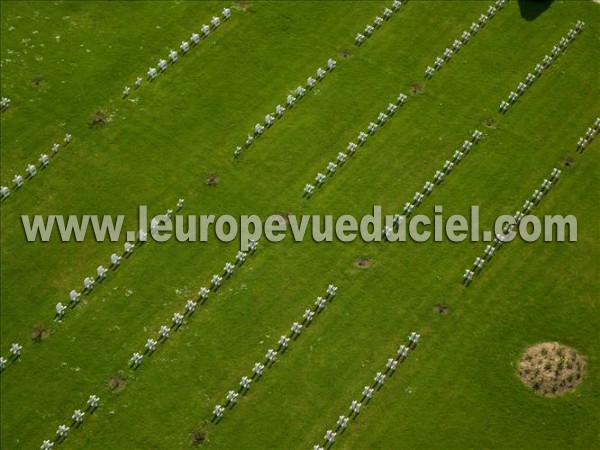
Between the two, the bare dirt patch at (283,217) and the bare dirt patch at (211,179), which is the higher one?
the bare dirt patch at (211,179)

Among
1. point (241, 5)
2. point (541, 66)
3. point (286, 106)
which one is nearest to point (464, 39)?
point (541, 66)

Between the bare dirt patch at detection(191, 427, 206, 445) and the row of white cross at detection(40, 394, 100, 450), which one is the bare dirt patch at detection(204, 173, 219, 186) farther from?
the bare dirt patch at detection(191, 427, 206, 445)

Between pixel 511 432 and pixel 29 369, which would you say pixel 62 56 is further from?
pixel 511 432

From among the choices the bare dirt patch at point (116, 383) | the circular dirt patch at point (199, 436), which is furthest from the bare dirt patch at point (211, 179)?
the circular dirt patch at point (199, 436)

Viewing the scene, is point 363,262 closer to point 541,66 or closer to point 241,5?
point 541,66

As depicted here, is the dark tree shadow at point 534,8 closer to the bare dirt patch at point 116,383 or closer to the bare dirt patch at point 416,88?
the bare dirt patch at point 416,88

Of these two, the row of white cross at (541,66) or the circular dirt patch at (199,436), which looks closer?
the circular dirt patch at (199,436)

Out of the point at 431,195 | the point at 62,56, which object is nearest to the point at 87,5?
the point at 62,56
